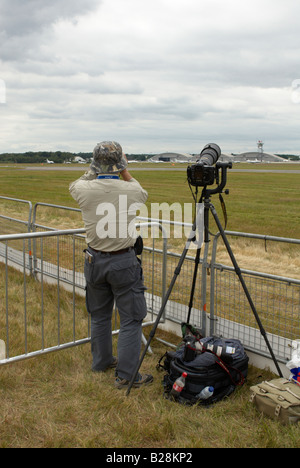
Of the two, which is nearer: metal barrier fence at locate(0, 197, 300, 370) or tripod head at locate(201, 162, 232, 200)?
tripod head at locate(201, 162, 232, 200)

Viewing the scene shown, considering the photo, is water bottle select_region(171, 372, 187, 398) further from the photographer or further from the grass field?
the photographer

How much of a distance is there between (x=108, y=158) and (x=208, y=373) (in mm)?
1937

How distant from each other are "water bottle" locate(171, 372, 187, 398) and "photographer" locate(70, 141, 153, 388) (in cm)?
37

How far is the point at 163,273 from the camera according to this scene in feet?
16.0

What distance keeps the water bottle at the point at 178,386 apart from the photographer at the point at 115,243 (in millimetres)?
374

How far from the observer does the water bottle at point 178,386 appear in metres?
3.43

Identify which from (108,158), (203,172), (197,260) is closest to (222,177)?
(203,172)


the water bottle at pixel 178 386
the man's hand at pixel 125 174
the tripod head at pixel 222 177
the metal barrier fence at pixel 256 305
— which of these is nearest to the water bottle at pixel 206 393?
the water bottle at pixel 178 386

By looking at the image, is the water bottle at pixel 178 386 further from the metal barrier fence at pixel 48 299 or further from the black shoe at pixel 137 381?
the metal barrier fence at pixel 48 299

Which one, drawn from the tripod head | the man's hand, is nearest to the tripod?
the tripod head

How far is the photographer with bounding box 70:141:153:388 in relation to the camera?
3.43 metres

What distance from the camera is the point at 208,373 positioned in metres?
3.49

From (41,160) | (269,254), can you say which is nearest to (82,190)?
(269,254)

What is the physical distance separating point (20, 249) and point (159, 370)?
15.9 ft
